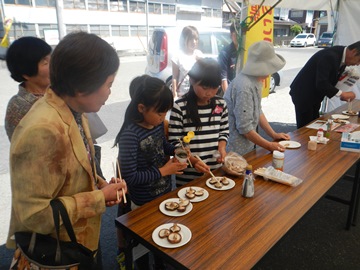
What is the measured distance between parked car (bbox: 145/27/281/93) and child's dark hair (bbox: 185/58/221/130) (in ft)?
11.7

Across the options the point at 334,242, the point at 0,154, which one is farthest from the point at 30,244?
the point at 0,154

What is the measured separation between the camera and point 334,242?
2.26 m

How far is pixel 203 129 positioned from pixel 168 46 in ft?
12.8

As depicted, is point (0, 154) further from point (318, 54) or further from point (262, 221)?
point (318, 54)

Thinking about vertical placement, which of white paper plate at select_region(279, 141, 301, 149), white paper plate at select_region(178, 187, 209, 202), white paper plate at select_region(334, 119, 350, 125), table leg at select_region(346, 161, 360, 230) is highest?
white paper plate at select_region(334, 119, 350, 125)

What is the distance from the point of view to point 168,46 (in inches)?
210

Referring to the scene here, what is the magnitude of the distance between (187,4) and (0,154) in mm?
25190

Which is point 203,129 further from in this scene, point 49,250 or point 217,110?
point 49,250

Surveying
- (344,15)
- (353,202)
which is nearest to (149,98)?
(353,202)

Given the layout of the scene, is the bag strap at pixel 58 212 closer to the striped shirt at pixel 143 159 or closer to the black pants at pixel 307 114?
the striped shirt at pixel 143 159

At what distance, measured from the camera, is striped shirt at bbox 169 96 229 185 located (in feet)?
5.98

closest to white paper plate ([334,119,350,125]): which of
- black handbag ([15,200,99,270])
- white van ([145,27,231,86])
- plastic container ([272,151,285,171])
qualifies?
plastic container ([272,151,285,171])

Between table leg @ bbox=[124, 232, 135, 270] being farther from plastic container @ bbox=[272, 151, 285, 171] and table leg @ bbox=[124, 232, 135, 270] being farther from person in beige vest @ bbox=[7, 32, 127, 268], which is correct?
plastic container @ bbox=[272, 151, 285, 171]

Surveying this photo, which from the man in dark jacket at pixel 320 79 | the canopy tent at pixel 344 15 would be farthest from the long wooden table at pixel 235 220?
the canopy tent at pixel 344 15
